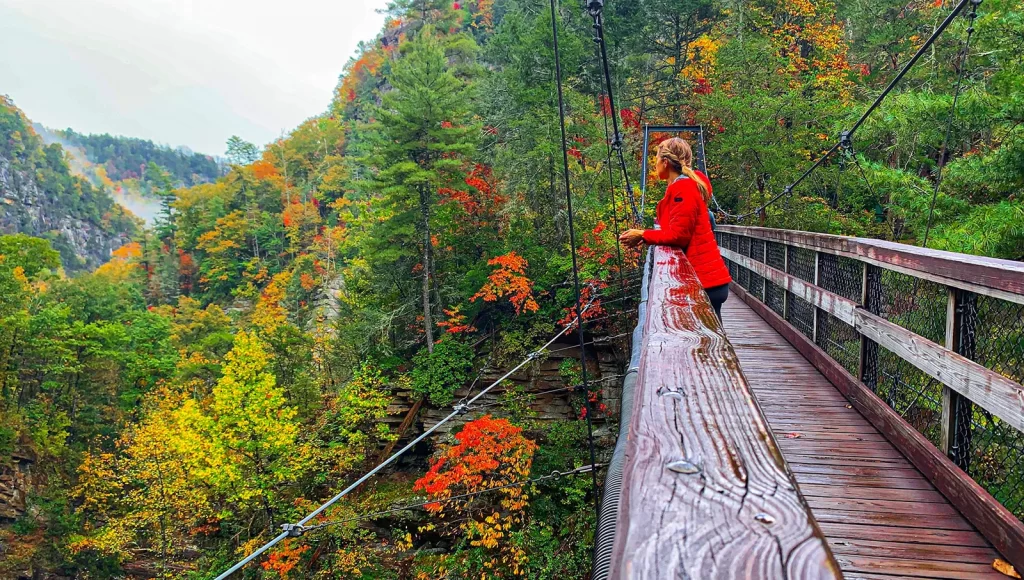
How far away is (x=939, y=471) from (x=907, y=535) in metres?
0.50

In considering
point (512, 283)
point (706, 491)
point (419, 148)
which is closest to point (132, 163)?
point (419, 148)

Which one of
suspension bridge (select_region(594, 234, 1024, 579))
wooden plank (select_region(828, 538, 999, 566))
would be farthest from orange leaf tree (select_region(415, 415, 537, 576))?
wooden plank (select_region(828, 538, 999, 566))

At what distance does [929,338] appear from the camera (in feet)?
9.62

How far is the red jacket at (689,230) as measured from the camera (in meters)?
2.81

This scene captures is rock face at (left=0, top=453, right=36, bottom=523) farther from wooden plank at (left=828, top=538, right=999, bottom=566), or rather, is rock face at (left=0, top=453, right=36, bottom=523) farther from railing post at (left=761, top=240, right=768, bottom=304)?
wooden plank at (left=828, top=538, right=999, bottom=566)

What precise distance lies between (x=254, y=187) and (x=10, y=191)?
5416 cm

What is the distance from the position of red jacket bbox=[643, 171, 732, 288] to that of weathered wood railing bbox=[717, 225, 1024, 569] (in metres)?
0.94

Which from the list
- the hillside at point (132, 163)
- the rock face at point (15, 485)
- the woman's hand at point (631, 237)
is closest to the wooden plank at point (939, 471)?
the woman's hand at point (631, 237)

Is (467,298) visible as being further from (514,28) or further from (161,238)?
(161,238)

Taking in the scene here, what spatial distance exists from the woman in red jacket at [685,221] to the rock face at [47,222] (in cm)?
9724

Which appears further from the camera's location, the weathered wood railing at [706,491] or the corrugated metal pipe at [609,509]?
the corrugated metal pipe at [609,509]

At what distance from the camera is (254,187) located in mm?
52281

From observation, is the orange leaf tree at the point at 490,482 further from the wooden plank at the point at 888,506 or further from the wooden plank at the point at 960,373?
the wooden plank at the point at 888,506

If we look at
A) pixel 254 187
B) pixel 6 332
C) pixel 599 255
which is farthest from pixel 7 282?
pixel 254 187
